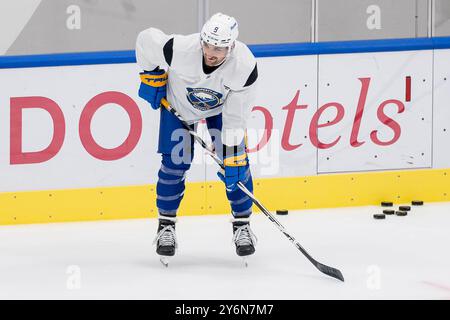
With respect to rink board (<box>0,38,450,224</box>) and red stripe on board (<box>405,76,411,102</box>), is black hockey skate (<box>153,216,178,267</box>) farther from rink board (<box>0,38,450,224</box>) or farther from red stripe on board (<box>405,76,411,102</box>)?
red stripe on board (<box>405,76,411,102</box>)

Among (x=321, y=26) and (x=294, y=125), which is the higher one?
(x=321, y=26)

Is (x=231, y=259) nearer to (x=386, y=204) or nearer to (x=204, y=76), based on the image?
(x=204, y=76)

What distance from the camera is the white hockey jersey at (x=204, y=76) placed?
4.67 meters

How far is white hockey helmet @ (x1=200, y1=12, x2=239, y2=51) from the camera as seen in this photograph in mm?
4477

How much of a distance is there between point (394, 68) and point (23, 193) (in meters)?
2.11

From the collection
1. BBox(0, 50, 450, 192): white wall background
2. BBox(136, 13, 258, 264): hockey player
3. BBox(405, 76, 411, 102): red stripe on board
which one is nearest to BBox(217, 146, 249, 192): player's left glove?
BBox(136, 13, 258, 264): hockey player

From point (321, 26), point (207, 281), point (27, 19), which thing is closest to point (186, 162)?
point (207, 281)

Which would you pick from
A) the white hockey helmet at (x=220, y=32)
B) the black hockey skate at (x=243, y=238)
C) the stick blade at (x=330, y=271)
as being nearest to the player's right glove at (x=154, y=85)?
the white hockey helmet at (x=220, y=32)

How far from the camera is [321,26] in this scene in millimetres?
6996

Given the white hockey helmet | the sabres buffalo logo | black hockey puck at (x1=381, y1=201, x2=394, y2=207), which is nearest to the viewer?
the white hockey helmet

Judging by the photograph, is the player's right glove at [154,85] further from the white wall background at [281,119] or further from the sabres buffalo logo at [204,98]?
the white wall background at [281,119]
